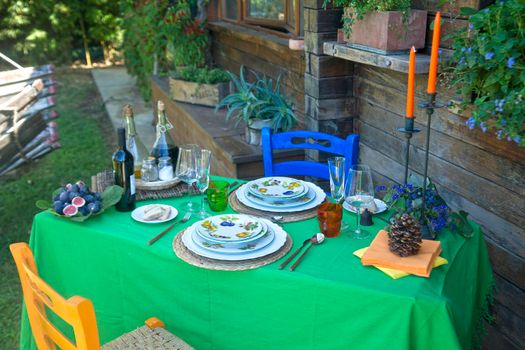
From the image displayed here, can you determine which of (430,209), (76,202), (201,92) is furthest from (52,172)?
(430,209)

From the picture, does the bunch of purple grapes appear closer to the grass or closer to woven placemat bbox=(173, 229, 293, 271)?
woven placemat bbox=(173, 229, 293, 271)

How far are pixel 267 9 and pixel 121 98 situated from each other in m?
4.00

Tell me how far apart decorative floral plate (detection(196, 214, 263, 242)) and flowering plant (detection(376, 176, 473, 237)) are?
1.48 feet

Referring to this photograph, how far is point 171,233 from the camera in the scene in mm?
1852

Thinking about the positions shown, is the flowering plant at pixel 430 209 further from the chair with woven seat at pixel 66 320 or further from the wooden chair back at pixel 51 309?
the wooden chair back at pixel 51 309

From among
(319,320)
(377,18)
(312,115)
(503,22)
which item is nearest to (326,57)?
(312,115)

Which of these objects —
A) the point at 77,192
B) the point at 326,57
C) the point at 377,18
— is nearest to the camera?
the point at 77,192

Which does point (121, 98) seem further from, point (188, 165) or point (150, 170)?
point (188, 165)

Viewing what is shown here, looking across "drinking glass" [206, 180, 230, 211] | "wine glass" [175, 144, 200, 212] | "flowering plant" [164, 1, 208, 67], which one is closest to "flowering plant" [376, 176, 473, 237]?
"drinking glass" [206, 180, 230, 211]

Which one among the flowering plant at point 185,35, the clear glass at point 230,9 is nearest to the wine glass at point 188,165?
the clear glass at point 230,9

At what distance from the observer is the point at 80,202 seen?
1.94m

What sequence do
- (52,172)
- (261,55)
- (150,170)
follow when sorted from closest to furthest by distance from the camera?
(150,170) < (261,55) < (52,172)

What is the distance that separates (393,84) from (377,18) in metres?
0.42

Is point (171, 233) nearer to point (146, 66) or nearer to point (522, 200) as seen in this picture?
point (522, 200)
